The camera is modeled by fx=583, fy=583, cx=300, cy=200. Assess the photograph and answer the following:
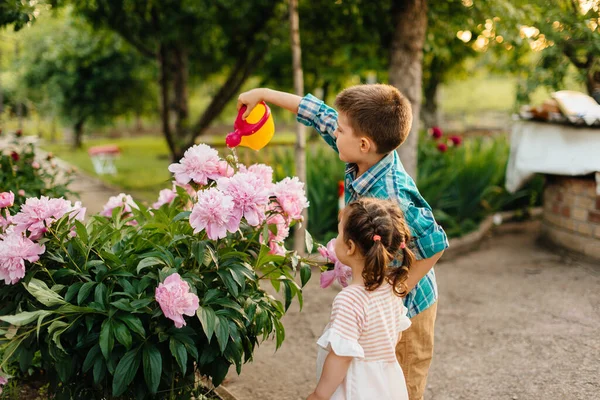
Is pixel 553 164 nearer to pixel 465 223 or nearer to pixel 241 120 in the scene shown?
pixel 465 223

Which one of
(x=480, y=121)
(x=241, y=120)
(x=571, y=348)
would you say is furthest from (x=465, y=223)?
(x=480, y=121)

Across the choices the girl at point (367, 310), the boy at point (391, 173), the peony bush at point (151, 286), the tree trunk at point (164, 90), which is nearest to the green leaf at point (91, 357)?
the peony bush at point (151, 286)

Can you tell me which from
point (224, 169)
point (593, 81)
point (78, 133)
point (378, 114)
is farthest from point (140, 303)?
point (78, 133)

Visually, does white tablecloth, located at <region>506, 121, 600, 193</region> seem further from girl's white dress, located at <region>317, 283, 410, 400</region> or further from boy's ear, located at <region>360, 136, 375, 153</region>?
girl's white dress, located at <region>317, 283, 410, 400</region>

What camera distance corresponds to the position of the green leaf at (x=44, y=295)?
6.97 ft

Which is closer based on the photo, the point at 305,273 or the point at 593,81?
the point at 305,273

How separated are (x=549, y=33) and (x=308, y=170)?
2.99 metres

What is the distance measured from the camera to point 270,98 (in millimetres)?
2533

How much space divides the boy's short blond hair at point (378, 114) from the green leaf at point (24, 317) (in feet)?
4.29

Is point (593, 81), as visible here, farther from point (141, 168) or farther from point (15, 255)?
point (141, 168)

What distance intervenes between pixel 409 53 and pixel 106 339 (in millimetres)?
4561

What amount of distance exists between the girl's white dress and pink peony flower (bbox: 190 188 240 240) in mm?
507

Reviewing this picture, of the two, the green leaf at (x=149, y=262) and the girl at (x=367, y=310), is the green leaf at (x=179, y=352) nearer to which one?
the green leaf at (x=149, y=262)

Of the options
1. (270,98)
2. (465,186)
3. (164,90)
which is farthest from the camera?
(164,90)
